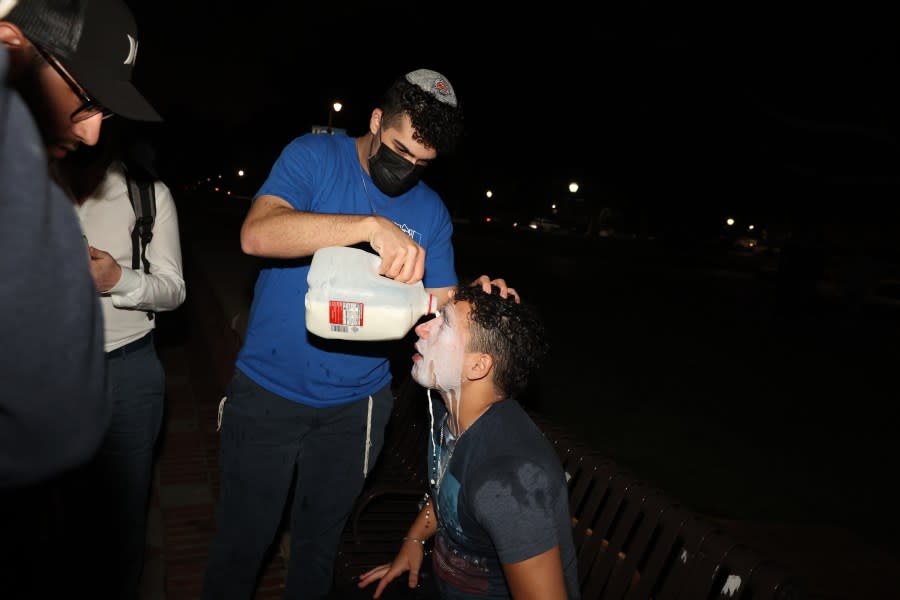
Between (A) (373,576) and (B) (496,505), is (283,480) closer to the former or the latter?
(A) (373,576)

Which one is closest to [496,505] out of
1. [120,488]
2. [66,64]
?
[66,64]

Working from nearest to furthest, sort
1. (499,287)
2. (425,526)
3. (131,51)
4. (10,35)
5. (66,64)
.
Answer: (10,35) → (66,64) → (131,51) → (499,287) → (425,526)

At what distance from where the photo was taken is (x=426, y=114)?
2412 millimetres

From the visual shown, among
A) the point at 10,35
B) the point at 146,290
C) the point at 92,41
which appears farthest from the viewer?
the point at 146,290

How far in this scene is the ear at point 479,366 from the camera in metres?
2.38

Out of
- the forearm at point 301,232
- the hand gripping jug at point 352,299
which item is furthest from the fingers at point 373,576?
the forearm at point 301,232

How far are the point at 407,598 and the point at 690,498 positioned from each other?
350cm

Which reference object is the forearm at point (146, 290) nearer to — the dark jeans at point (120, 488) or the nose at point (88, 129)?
the dark jeans at point (120, 488)

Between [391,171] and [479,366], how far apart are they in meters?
0.84

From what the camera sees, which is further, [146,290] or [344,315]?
[146,290]

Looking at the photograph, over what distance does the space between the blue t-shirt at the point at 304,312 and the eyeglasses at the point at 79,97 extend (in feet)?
3.90

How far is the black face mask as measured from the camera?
253 cm

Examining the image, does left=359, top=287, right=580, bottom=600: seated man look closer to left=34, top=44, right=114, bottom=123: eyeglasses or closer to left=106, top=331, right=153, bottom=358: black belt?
left=106, top=331, right=153, bottom=358: black belt

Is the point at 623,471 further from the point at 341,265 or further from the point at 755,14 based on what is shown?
the point at 755,14
